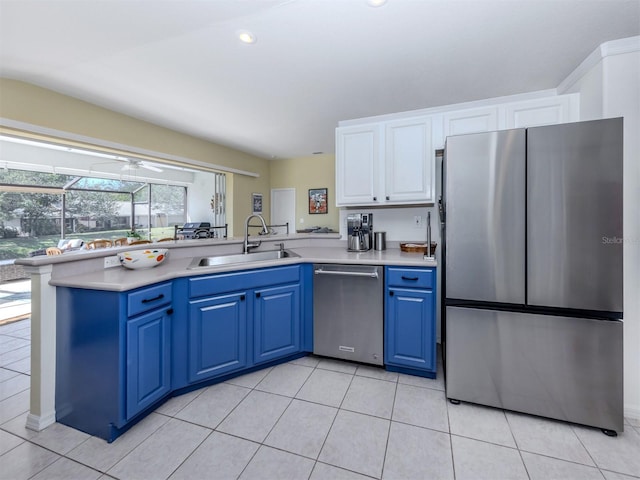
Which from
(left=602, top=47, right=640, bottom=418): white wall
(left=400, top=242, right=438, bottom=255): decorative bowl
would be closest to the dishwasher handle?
(left=400, top=242, right=438, bottom=255): decorative bowl

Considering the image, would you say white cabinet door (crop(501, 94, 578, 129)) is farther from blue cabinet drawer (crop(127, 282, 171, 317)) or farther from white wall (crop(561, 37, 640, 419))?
blue cabinet drawer (crop(127, 282, 171, 317))

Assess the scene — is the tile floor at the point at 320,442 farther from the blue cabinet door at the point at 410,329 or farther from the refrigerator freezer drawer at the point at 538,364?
the blue cabinet door at the point at 410,329

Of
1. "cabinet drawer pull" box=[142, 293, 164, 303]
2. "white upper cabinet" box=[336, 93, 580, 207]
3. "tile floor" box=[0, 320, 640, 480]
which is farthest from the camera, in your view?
"white upper cabinet" box=[336, 93, 580, 207]

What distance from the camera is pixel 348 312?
2314 millimetres

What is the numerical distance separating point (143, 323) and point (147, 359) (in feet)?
0.75

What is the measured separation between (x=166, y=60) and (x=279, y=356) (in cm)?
256

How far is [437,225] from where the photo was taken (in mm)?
2912

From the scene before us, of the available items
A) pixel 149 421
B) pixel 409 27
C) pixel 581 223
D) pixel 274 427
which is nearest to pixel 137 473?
pixel 149 421

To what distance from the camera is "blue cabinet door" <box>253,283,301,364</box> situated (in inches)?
86.7

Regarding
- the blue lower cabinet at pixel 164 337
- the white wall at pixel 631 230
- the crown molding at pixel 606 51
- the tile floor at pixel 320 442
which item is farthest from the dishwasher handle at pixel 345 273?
the crown molding at pixel 606 51

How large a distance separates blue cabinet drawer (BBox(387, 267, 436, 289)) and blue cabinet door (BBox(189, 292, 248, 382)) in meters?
1.14

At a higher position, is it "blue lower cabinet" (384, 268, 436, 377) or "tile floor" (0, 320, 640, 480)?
"blue lower cabinet" (384, 268, 436, 377)

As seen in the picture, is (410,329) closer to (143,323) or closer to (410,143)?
(410,143)

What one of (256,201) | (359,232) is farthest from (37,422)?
(256,201)
